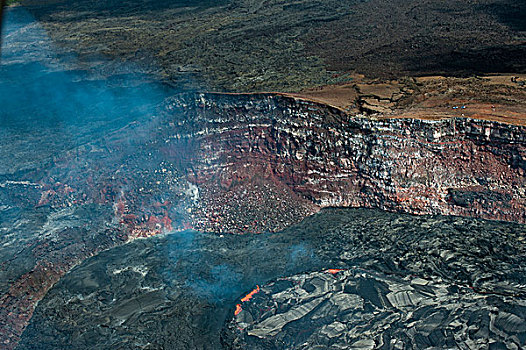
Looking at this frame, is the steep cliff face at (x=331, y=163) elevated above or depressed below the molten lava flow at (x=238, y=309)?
above

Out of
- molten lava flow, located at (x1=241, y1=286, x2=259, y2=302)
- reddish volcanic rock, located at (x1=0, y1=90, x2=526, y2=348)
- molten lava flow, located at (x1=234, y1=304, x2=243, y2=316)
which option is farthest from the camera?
reddish volcanic rock, located at (x1=0, y1=90, x2=526, y2=348)

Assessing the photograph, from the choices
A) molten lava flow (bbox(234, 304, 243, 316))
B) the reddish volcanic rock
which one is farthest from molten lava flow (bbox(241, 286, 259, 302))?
the reddish volcanic rock

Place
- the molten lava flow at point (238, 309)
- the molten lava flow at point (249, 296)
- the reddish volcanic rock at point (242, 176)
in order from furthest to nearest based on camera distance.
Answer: the reddish volcanic rock at point (242, 176) → the molten lava flow at point (249, 296) → the molten lava flow at point (238, 309)

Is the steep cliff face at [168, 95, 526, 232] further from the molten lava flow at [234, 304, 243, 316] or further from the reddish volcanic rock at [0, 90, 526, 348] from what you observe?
the molten lava flow at [234, 304, 243, 316]

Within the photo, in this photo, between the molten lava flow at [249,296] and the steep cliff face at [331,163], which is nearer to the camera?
the molten lava flow at [249,296]

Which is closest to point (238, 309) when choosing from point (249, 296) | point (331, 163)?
point (249, 296)

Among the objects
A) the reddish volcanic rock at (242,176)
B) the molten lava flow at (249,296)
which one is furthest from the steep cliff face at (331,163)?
the molten lava flow at (249,296)

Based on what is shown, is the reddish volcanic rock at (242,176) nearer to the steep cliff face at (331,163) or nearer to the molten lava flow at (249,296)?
the steep cliff face at (331,163)

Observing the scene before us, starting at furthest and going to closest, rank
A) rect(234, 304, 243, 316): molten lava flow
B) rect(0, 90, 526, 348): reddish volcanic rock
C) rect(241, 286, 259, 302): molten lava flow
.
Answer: rect(0, 90, 526, 348): reddish volcanic rock < rect(241, 286, 259, 302): molten lava flow < rect(234, 304, 243, 316): molten lava flow

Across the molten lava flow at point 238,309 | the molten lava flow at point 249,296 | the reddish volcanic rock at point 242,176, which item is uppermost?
the reddish volcanic rock at point 242,176
